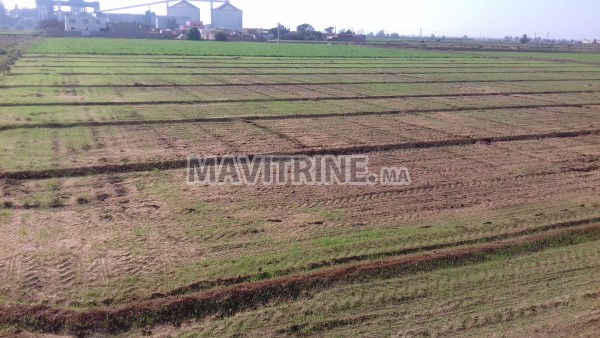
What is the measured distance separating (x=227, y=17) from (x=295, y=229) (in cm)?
17830

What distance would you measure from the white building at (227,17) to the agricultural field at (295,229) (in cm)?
16360

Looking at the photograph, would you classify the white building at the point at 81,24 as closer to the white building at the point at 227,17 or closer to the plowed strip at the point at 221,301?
the white building at the point at 227,17

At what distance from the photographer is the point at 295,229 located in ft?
31.2

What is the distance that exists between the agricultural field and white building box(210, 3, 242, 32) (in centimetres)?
16360

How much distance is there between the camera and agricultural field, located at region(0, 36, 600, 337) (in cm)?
686

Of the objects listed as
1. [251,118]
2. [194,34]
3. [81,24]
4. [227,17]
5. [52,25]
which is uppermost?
[227,17]

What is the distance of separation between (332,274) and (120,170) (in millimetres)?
7029

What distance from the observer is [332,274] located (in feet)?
25.7

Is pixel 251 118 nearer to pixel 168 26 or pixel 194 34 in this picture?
pixel 194 34

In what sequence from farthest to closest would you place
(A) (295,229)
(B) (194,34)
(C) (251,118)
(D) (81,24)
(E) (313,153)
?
1. (D) (81,24)
2. (B) (194,34)
3. (C) (251,118)
4. (E) (313,153)
5. (A) (295,229)

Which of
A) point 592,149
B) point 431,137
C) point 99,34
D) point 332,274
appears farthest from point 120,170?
point 99,34

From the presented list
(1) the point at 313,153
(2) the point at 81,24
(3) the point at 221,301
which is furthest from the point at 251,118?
(2) the point at 81,24

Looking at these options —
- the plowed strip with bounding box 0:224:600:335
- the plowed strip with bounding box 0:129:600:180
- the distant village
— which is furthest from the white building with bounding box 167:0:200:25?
the plowed strip with bounding box 0:224:600:335

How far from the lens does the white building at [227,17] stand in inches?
6964
